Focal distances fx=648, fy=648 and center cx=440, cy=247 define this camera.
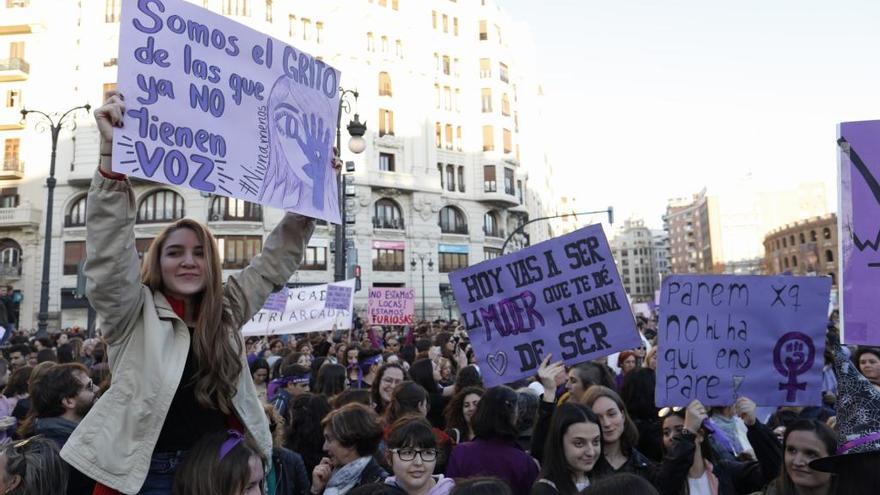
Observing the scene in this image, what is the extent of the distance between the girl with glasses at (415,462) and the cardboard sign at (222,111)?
1.33 meters

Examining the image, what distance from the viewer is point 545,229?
6931 cm

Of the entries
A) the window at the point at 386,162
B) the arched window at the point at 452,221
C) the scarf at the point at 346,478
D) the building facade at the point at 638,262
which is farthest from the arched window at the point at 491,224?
the building facade at the point at 638,262

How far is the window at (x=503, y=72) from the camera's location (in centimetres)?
5072

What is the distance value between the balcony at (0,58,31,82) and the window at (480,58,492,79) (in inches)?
1200

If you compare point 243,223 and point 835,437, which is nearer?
point 835,437

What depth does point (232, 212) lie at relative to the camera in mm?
39469

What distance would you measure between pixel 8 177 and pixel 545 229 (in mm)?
48055

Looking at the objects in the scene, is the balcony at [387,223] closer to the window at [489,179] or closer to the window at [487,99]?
the window at [489,179]

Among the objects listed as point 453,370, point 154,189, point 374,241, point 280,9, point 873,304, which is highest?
point 280,9

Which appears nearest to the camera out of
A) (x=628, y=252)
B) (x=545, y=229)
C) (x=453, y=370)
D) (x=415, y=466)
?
(x=415, y=466)

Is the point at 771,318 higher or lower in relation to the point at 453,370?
higher

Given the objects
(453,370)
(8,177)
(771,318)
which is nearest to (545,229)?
(8,177)

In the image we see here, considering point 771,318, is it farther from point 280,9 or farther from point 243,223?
Result: point 280,9

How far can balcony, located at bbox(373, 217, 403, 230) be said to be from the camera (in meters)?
43.2
